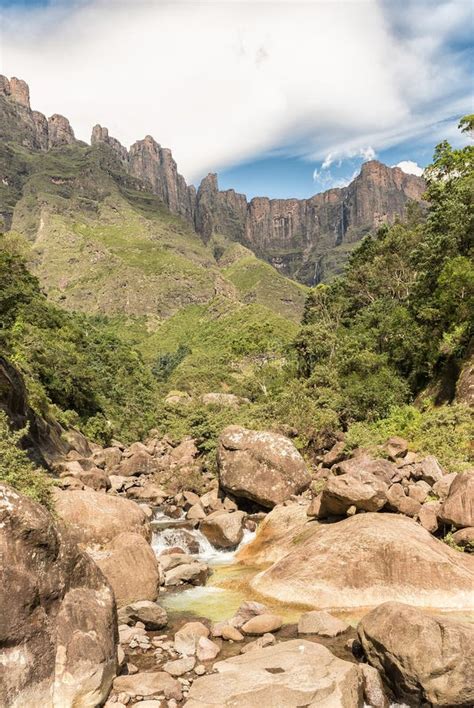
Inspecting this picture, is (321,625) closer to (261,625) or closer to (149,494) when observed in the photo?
(261,625)

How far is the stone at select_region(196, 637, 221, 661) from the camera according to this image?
1086cm

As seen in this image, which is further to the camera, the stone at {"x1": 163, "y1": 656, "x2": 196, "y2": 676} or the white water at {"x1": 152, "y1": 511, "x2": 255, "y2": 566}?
the white water at {"x1": 152, "y1": 511, "x2": 255, "y2": 566}

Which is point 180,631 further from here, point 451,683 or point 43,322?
point 43,322

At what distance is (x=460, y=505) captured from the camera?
49.8 ft

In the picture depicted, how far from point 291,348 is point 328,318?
8247 mm

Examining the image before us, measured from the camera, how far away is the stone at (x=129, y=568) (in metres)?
14.0

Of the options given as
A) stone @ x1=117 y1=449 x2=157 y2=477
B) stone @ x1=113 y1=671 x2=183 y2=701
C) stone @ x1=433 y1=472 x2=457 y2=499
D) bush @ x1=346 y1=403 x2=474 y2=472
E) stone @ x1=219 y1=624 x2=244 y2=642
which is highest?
bush @ x1=346 y1=403 x2=474 y2=472

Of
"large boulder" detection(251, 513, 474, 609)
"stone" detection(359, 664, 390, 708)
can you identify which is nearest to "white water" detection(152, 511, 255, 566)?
"large boulder" detection(251, 513, 474, 609)

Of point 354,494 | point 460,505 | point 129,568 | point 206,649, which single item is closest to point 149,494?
point 129,568

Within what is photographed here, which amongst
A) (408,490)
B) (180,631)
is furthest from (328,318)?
(180,631)

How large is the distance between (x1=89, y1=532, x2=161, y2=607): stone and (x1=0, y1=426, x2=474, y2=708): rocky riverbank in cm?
4

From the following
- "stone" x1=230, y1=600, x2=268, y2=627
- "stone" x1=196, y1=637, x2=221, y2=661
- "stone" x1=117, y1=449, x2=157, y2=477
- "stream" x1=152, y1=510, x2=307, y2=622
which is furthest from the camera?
"stone" x1=117, y1=449, x2=157, y2=477

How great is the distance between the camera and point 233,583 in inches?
640

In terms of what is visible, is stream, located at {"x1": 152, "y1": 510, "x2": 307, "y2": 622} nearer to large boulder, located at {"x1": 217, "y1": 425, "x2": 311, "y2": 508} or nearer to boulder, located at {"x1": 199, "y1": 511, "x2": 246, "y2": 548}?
boulder, located at {"x1": 199, "y1": 511, "x2": 246, "y2": 548}
